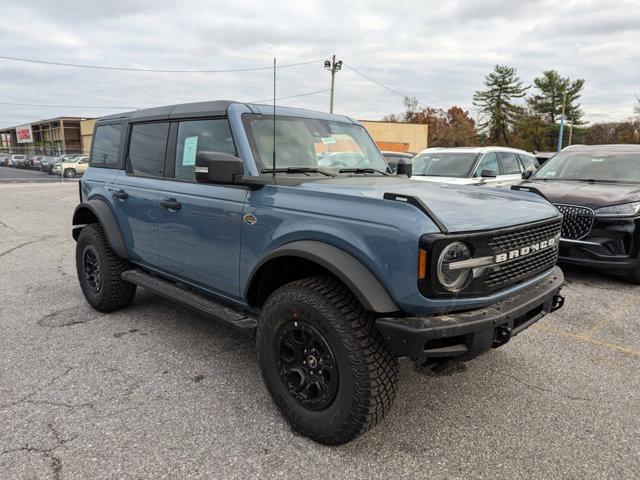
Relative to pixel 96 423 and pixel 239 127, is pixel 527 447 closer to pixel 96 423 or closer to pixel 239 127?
pixel 96 423

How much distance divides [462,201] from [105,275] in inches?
128

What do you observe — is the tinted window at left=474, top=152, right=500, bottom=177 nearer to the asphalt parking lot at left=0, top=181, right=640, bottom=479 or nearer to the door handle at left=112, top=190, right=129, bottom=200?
the asphalt parking lot at left=0, top=181, right=640, bottom=479

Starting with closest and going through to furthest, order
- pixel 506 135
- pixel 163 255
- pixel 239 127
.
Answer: pixel 239 127, pixel 163 255, pixel 506 135

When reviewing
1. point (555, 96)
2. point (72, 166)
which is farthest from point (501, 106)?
point (72, 166)

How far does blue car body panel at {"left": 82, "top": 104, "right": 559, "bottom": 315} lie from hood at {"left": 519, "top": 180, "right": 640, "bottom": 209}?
2.80 meters

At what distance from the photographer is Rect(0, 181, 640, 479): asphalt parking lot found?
2.34 metres

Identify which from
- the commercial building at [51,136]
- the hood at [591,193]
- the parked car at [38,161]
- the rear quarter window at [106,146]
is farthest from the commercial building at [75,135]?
the hood at [591,193]

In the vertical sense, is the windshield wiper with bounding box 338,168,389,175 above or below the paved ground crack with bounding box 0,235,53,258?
above

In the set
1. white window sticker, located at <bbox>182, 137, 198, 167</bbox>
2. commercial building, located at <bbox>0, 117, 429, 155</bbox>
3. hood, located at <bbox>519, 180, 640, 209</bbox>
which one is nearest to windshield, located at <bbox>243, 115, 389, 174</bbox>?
white window sticker, located at <bbox>182, 137, 198, 167</bbox>

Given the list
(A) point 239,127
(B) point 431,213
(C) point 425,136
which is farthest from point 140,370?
(C) point 425,136

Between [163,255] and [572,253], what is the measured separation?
4615 millimetres

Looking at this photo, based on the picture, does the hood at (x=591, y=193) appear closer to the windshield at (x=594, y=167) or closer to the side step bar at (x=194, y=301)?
the windshield at (x=594, y=167)

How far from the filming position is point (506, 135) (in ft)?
230

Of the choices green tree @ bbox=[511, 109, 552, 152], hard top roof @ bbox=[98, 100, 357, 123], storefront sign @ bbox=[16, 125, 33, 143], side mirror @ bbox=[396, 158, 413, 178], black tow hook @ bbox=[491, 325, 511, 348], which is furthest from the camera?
storefront sign @ bbox=[16, 125, 33, 143]
